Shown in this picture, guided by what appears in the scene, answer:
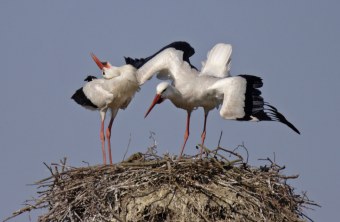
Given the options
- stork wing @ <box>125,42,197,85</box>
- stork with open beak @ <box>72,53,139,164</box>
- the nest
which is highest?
stork wing @ <box>125,42,197,85</box>

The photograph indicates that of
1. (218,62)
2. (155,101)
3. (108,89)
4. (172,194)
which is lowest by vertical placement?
(172,194)

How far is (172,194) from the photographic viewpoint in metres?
10.4

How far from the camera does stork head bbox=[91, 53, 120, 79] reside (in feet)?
42.7

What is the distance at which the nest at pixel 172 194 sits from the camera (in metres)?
10.4

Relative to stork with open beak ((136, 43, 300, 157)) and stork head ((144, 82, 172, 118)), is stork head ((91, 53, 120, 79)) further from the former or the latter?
stork head ((144, 82, 172, 118))

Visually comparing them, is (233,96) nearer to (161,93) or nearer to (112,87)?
(161,93)

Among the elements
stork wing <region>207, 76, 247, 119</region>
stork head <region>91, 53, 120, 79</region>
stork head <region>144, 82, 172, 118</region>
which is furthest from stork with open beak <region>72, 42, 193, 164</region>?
stork wing <region>207, 76, 247, 119</region>

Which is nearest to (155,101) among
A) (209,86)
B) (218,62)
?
(209,86)

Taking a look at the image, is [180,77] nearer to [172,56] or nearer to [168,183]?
[172,56]

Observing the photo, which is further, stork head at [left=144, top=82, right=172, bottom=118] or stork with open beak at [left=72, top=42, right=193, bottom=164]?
stork with open beak at [left=72, top=42, right=193, bottom=164]

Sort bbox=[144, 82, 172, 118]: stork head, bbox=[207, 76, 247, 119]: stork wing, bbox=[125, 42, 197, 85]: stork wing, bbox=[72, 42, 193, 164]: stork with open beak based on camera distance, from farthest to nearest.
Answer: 1. bbox=[72, 42, 193, 164]: stork with open beak
2. bbox=[125, 42, 197, 85]: stork wing
3. bbox=[144, 82, 172, 118]: stork head
4. bbox=[207, 76, 247, 119]: stork wing

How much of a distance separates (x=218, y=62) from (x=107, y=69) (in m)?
1.43

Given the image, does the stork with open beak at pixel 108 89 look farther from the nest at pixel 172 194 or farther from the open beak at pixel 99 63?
the nest at pixel 172 194

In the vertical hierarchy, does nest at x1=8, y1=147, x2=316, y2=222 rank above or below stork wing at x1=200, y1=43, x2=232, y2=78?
below
